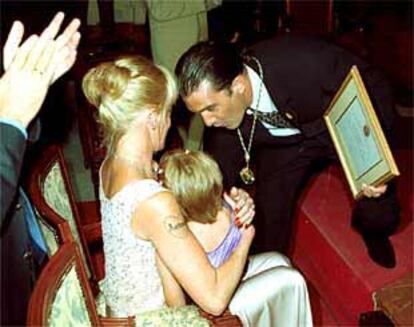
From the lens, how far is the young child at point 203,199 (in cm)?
159

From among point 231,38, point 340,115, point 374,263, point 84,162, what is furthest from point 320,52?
point 84,162

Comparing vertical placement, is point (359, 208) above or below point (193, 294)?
below

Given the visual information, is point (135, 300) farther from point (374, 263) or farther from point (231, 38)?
point (231, 38)

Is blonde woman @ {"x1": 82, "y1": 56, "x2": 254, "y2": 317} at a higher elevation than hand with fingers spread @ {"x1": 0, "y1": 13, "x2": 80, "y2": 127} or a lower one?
lower

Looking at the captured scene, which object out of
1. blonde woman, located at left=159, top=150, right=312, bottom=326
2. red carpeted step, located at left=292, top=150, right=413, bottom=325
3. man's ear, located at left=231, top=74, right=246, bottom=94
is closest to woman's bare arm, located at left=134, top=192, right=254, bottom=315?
blonde woman, located at left=159, top=150, right=312, bottom=326

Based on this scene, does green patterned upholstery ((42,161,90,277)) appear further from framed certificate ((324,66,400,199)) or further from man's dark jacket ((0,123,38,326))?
framed certificate ((324,66,400,199))

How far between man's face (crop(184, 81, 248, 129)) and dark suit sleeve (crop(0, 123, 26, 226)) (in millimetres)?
768

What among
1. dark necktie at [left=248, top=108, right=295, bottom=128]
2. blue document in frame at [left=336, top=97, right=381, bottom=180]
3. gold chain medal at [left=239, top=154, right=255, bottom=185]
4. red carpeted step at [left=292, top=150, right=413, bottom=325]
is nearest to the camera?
blue document in frame at [left=336, top=97, right=381, bottom=180]

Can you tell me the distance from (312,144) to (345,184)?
612 mm

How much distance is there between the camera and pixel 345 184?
277cm

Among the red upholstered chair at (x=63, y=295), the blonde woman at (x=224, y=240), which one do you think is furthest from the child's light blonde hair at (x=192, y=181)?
the red upholstered chair at (x=63, y=295)

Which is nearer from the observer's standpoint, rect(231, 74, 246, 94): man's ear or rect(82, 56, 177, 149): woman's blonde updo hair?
rect(82, 56, 177, 149): woman's blonde updo hair

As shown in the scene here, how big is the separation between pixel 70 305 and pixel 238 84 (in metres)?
0.83

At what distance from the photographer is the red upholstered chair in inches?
44.8
